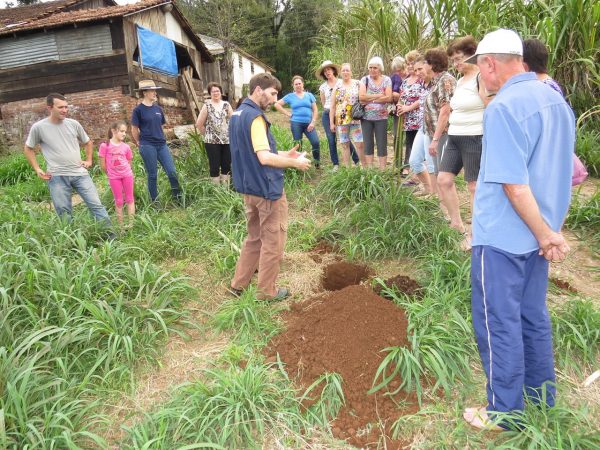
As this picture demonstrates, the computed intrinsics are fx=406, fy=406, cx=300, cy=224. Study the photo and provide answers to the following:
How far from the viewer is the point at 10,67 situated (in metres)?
10.9

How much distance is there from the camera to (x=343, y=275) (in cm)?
360

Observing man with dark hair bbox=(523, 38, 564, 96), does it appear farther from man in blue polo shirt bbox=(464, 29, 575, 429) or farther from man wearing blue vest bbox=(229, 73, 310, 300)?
man wearing blue vest bbox=(229, 73, 310, 300)

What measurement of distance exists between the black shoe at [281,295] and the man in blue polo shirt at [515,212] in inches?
66.5

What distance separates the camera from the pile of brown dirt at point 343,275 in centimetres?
355

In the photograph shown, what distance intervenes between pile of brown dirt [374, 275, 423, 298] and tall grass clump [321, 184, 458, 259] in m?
0.53

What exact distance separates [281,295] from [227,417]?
1319 millimetres

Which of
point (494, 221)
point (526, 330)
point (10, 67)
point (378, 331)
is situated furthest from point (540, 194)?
point (10, 67)

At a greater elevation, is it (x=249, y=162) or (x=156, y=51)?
(x=156, y=51)

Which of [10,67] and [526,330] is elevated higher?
[10,67]

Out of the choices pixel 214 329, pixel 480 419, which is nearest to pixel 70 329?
pixel 214 329

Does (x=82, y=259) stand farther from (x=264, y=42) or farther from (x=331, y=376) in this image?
(x=264, y=42)

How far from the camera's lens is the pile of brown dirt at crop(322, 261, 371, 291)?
3.55 metres

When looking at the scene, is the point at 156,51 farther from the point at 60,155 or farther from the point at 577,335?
the point at 577,335

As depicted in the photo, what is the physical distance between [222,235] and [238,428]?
2.42 meters
